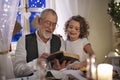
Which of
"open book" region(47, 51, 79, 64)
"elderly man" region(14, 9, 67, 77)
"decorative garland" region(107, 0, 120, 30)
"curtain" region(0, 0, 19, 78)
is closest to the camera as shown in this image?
"open book" region(47, 51, 79, 64)

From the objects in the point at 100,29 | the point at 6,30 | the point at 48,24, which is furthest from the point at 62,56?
the point at 100,29

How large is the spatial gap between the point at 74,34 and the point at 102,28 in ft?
4.73

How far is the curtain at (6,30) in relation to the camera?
81.6 inches

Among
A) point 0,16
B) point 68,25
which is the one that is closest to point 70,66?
point 68,25

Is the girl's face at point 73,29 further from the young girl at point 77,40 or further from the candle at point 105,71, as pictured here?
the candle at point 105,71

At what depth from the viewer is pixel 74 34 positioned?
7.09 ft

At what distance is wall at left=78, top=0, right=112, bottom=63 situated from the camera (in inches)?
135

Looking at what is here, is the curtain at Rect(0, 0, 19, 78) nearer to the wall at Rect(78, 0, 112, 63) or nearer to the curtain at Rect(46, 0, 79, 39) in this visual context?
the curtain at Rect(46, 0, 79, 39)

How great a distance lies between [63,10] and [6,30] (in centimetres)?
110

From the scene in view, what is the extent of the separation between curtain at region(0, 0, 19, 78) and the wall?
1.39 m

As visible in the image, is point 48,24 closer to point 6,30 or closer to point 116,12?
point 6,30

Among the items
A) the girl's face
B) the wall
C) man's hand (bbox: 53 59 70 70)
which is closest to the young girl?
the girl's face

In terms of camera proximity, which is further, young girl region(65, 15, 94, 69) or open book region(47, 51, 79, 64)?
young girl region(65, 15, 94, 69)

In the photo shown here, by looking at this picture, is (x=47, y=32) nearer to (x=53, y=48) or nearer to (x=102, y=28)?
(x=53, y=48)
